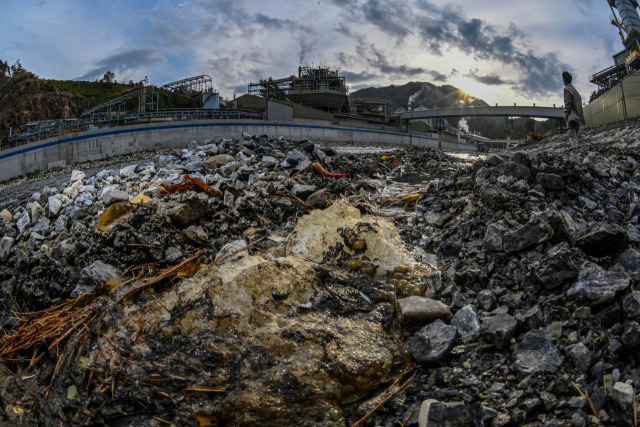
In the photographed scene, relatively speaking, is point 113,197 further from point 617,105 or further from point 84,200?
point 617,105

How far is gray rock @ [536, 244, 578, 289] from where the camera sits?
3.06 m

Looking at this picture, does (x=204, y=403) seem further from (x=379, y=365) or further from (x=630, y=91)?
(x=630, y=91)

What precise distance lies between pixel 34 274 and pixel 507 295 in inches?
209

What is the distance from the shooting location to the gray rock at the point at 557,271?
3064 millimetres

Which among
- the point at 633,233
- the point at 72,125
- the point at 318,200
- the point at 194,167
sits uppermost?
the point at 72,125

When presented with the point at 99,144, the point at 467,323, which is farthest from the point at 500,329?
the point at 99,144

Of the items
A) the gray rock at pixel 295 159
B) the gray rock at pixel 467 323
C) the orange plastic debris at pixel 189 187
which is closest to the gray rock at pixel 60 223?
the orange plastic debris at pixel 189 187

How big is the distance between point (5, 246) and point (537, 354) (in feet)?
23.8

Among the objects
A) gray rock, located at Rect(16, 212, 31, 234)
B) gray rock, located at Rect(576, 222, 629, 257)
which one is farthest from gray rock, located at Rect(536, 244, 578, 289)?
gray rock, located at Rect(16, 212, 31, 234)

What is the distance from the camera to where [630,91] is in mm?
16375

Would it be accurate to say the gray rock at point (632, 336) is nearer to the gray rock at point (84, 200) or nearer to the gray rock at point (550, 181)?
the gray rock at point (550, 181)

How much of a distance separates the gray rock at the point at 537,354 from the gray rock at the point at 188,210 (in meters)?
4.22

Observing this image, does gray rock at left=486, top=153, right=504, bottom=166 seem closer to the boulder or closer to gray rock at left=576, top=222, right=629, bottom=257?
gray rock at left=576, top=222, right=629, bottom=257

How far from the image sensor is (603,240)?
3.28 metres
